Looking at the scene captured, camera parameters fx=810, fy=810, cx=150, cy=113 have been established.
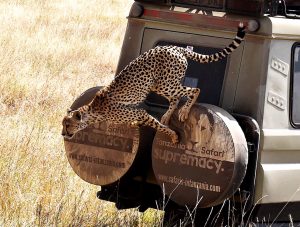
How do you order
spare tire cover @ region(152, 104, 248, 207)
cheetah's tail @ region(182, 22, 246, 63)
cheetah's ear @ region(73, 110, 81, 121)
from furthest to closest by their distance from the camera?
cheetah's ear @ region(73, 110, 81, 121) < cheetah's tail @ region(182, 22, 246, 63) < spare tire cover @ region(152, 104, 248, 207)

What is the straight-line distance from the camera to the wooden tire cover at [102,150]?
16.2 ft

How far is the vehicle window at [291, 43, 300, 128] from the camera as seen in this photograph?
5.04 meters

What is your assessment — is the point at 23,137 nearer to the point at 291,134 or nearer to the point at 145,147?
the point at 145,147


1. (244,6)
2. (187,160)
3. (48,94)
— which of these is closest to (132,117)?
(187,160)

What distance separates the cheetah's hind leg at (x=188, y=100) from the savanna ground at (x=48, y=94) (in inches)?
41.1

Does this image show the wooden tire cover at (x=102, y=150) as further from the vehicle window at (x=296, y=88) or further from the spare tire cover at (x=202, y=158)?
the vehicle window at (x=296, y=88)

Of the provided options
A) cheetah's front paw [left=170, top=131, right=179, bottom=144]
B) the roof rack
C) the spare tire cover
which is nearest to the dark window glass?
the roof rack

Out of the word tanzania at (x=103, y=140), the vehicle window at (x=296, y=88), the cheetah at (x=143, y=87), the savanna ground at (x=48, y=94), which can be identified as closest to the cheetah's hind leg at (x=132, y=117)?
the cheetah at (x=143, y=87)

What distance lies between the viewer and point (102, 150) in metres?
5.04

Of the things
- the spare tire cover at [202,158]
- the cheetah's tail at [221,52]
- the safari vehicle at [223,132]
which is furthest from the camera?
the cheetah's tail at [221,52]

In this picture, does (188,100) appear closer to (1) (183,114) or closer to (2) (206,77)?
(1) (183,114)

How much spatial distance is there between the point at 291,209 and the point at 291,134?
508 millimetres

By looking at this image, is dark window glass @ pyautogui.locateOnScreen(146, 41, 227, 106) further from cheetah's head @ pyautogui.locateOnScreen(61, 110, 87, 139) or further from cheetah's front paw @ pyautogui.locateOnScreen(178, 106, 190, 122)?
cheetah's head @ pyautogui.locateOnScreen(61, 110, 87, 139)

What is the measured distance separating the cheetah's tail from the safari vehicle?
85 millimetres
